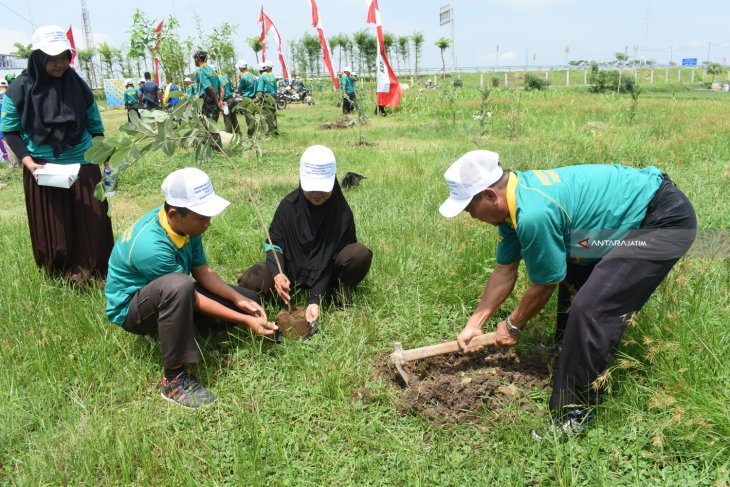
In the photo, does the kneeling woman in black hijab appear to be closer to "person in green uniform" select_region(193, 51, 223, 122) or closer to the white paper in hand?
the white paper in hand

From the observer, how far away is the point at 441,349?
2373mm

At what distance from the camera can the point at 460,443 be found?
6.73 feet

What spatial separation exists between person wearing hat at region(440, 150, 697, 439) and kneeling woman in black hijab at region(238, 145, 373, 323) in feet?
3.86

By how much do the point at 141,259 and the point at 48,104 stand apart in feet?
4.89

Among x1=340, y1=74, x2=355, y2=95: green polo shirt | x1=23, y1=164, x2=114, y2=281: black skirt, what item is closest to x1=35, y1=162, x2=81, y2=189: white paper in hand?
x1=23, y1=164, x2=114, y2=281: black skirt

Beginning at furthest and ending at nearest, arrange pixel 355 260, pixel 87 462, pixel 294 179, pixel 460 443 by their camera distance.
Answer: pixel 294 179
pixel 355 260
pixel 460 443
pixel 87 462

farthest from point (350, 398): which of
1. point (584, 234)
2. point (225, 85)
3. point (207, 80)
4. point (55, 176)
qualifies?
point (225, 85)

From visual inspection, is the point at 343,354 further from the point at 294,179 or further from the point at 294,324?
the point at 294,179

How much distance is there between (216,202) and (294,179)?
4446 mm

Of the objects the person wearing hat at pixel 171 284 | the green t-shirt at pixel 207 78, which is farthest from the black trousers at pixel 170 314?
the green t-shirt at pixel 207 78

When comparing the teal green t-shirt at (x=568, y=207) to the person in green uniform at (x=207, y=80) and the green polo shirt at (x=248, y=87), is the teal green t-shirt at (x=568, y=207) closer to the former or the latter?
the person in green uniform at (x=207, y=80)

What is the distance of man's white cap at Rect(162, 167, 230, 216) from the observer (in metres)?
2.21

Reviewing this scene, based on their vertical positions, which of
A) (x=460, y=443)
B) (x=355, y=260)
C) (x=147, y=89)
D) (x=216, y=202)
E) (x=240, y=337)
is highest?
(x=147, y=89)

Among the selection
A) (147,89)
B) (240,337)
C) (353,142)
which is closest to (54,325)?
(240,337)
